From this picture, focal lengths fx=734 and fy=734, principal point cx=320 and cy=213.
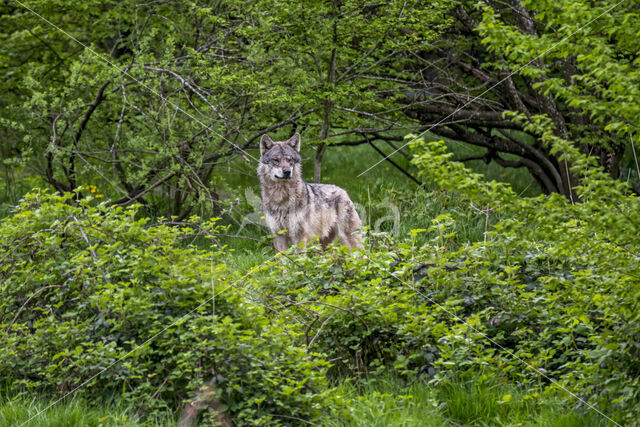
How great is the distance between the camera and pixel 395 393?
4.93m

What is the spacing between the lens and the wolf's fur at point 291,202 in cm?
883

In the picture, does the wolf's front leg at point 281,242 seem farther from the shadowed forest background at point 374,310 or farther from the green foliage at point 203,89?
the green foliage at point 203,89

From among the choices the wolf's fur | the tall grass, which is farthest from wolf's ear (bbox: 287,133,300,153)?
the tall grass

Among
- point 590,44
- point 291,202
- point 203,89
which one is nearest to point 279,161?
point 291,202

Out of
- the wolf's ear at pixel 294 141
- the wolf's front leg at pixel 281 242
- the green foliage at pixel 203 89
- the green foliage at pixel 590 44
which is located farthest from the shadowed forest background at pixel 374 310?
the green foliage at pixel 203 89

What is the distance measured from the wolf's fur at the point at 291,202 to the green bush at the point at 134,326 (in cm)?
346

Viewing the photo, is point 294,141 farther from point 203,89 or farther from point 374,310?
point 374,310

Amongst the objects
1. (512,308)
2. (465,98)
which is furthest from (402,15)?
(512,308)

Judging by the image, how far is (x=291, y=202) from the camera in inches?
349

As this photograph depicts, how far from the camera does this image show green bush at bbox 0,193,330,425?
4.34 metres

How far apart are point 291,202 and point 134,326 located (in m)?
4.23

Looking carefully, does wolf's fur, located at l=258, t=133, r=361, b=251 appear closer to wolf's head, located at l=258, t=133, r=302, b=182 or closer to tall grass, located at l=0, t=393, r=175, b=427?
wolf's head, located at l=258, t=133, r=302, b=182

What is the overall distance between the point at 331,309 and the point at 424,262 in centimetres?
117

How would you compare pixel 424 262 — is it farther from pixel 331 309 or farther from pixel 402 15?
pixel 402 15
